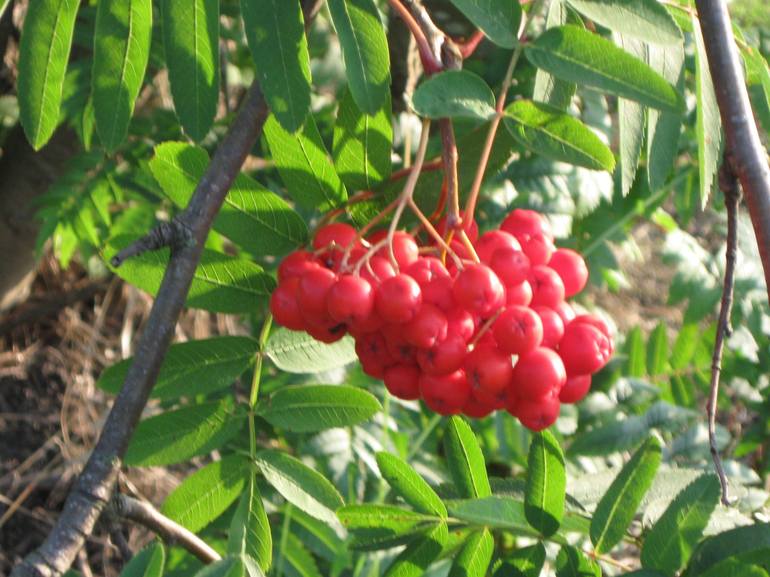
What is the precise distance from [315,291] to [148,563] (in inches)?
10.5

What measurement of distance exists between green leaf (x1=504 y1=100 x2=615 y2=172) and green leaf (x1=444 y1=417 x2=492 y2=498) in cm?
28

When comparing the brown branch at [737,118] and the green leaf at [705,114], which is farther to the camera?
the green leaf at [705,114]

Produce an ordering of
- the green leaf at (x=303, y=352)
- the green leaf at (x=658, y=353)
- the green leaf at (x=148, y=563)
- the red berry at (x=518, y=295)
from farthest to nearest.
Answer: the green leaf at (x=658, y=353) < the green leaf at (x=303, y=352) < the red berry at (x=518, y=295) < the green leaf at (x=148, y=563)

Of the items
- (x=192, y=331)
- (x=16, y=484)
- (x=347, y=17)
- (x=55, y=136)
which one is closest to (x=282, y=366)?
(x=347, y=17)

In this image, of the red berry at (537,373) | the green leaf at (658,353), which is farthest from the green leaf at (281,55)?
the green leaf at (658,353)

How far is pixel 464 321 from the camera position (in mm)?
911

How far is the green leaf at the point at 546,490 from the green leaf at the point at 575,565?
0.03 meters

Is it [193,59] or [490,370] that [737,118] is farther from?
[193,59]

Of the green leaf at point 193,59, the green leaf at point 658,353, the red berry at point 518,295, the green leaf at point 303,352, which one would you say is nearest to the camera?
the red berry at point 518,295

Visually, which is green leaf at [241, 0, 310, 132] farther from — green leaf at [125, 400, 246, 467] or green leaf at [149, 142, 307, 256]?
green leaf at [125, 400, 246, 467]

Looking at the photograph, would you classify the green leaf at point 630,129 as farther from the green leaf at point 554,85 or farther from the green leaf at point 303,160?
the green leaf at point 303,160

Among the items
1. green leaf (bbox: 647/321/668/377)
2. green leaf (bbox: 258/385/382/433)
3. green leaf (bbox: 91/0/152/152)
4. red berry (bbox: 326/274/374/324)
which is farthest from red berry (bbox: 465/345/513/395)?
green leaf (bbox: 647/321/668/377)

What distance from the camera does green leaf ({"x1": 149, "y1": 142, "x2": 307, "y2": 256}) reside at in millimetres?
1071

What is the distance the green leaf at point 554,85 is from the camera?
3.49 feet
